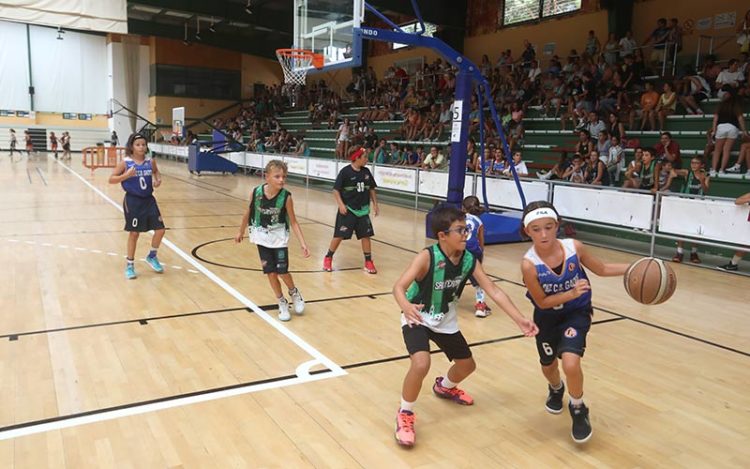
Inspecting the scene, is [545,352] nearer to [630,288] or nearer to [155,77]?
[630,288]

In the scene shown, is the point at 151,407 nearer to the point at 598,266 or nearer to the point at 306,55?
the point at 598,266

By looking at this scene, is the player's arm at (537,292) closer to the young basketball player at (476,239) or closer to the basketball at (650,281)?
the basketball at (650,281)

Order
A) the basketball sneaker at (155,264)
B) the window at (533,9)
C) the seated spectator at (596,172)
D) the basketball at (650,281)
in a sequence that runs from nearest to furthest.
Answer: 1. the basketball at (650,281)
2. the basketball sneaker at (155,264)
3. the seated spectator at (596,172)
4. the window at (533,9)

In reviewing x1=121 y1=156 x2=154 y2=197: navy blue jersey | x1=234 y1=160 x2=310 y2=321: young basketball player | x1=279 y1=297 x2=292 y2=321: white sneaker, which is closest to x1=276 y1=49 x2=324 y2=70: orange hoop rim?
x1=121 y1=156 x2=154 y2=197: navy blue jersey

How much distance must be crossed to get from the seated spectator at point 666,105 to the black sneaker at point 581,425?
10886 mm

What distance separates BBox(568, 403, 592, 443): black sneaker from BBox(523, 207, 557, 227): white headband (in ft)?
3.63

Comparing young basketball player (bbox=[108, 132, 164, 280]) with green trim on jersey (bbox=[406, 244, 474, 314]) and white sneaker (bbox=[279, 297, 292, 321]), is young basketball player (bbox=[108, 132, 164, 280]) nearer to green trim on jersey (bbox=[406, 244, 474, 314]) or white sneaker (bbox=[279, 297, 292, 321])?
white sneaker (bbox=[279, 297, 292, 321])

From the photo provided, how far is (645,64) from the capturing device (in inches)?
588

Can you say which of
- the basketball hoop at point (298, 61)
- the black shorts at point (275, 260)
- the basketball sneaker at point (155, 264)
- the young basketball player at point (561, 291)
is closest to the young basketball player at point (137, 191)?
the basketball sneaker at point (155, 264)

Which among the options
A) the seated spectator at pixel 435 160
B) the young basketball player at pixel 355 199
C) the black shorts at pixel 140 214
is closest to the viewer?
the black shorts at pixel 140 214

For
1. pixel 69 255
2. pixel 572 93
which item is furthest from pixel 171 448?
pixel 572 93

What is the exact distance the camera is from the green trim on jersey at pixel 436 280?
345 cm

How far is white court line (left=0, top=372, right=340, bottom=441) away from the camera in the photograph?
347 centimetres

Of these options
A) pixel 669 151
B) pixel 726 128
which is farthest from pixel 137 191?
pixel 726 128
